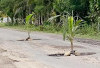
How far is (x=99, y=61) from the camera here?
1162 centimetres

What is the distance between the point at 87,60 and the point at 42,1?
97.2 feet

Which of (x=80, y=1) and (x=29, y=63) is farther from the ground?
(x=80, y=1)

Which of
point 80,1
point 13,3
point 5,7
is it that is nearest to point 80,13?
point 80,1

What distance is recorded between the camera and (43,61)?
11773 millimetres

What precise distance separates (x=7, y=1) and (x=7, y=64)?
145 feet

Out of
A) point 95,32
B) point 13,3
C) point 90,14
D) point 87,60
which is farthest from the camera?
point 13,3

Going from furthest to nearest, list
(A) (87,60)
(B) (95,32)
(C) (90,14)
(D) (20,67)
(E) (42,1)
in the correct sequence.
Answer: (E) (42,1) < (C) (90,14) < (B) (95,32) < (A) (87,60) < (D) (20,67)

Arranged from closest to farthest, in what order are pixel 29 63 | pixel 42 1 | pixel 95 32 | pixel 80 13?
pixel 29 63
pixel 95 32
pixel 80 13
pixel 42 1

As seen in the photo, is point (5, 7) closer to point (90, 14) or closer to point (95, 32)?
point (90, 14)

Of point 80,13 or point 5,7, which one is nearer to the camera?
point 80,13

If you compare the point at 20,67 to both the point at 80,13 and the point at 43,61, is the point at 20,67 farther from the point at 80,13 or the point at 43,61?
the point at 80,13

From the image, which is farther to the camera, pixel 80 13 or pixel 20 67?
pixel 80 13

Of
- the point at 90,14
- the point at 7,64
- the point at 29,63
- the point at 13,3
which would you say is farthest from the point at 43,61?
the point at 13,3

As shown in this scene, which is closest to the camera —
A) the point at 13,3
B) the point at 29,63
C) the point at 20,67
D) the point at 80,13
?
the point at 20,67
